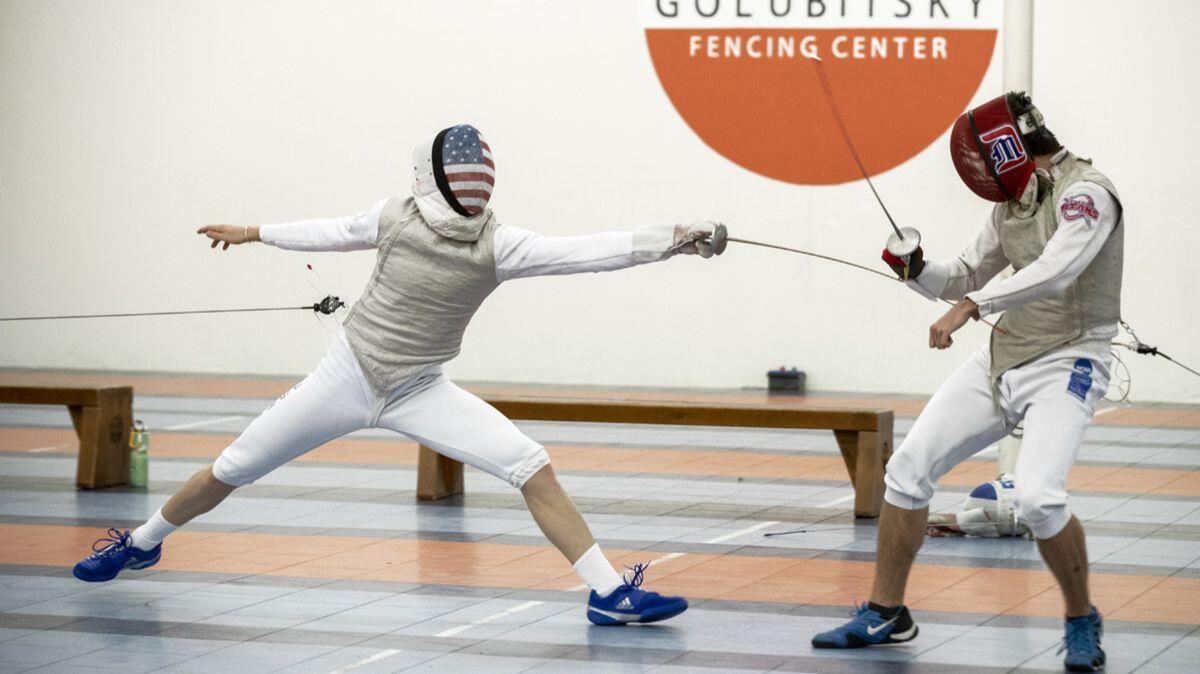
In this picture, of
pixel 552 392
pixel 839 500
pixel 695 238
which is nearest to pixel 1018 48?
pixel 839 500

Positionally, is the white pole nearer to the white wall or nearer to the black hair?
the black hair

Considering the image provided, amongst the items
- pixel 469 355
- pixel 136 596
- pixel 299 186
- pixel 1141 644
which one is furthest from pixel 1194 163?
pixel 136 596

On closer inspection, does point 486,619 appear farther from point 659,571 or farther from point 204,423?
point 204,423

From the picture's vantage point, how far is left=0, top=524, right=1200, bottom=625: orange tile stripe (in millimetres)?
5117

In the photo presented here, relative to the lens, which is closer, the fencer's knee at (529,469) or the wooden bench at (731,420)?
the fencer's knee at (529,469)

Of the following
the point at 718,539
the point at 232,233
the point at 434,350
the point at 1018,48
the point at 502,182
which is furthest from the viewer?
the point at 502,182

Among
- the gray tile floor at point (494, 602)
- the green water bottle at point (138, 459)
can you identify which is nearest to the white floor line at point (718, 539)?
the gray tile floor at point (494, 602)

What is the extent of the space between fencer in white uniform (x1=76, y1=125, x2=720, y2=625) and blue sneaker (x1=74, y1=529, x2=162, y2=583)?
1.41 feet

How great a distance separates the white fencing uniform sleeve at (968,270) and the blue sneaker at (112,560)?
246 cm

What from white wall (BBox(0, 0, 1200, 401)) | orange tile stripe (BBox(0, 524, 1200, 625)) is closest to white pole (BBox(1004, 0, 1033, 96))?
orange tile stripe (BBox(0, 524, 1200, 625))

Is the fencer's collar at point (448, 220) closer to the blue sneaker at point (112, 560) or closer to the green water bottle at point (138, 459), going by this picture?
the blue sneaker at point (112, 560)

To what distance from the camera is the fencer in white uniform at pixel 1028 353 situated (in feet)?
13.5

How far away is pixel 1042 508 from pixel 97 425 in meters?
4.60

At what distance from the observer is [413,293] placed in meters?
4.79
